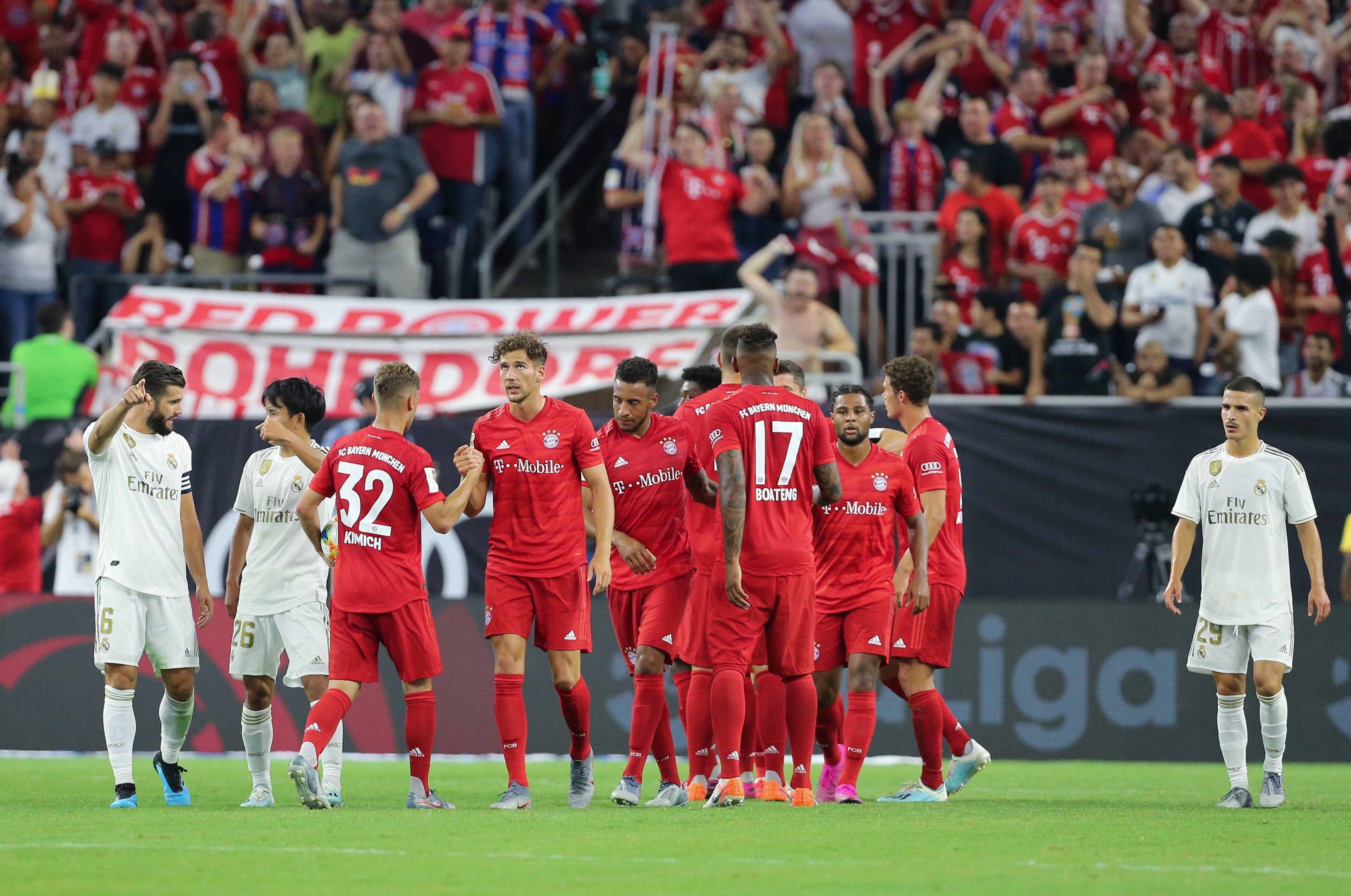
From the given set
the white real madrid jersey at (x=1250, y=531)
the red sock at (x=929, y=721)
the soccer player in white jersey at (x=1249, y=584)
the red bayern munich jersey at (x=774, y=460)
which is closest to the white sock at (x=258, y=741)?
the red bayern munich jersey at (x=774, y=460)

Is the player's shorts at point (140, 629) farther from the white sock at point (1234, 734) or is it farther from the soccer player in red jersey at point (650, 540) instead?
the white sock at point (1234, 734)

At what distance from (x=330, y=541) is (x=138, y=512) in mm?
1066

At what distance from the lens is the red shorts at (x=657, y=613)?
10.1 meters

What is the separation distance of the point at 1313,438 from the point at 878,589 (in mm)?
6877

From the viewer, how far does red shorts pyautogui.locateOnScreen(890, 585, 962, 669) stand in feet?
34.5

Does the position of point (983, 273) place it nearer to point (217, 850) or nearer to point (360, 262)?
point (360, 262)

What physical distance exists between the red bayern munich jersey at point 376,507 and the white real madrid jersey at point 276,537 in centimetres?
67

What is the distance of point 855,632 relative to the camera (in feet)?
34.0

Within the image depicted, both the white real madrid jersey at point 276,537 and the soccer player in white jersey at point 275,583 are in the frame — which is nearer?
the soccer player in white jersey at point 275,583

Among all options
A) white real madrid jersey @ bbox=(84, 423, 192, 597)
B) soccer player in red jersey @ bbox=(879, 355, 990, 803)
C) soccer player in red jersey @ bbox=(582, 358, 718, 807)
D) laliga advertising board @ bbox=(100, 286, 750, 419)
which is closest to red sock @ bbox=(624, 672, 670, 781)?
soccer player in red jersey @ bbox=(582, 358, 718, 807)

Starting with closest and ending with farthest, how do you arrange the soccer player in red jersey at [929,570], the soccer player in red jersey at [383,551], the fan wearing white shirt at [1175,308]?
the soccer player in red jersey at [383,551] → the soccer player in red jersey at [929,570] → the fan wearing white shirt at [1175,308]

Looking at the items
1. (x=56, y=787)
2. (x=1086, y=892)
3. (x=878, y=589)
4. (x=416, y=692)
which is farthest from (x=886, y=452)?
(x=56, y=787)

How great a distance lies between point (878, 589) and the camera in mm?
10398

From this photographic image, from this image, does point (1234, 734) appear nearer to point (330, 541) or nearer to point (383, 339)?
point (330, 541)
